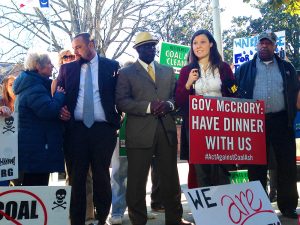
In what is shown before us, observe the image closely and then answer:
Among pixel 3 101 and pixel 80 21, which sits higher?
pixel 80 21

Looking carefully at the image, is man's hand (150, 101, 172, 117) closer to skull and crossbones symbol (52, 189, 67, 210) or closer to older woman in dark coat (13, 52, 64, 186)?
older woman in dark coat (13, 52, 64, 186)

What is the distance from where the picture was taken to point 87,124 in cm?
459

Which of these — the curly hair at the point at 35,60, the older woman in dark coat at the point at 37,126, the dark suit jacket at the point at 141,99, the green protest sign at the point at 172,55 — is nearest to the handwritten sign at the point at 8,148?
the older woman in dark coat at the point at 37,126

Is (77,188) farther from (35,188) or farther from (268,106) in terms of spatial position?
(268,106)

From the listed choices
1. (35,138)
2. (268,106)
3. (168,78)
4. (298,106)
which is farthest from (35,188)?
(298,106)

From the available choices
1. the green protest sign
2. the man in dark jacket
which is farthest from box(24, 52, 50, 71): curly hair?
the green protest sign

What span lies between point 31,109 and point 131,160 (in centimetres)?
103

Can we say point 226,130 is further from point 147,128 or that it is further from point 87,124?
point 87,124

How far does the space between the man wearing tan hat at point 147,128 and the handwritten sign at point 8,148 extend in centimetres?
99

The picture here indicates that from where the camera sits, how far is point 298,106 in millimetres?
5324

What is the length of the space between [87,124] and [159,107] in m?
0.68

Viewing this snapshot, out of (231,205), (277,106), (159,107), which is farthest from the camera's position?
(277,106)

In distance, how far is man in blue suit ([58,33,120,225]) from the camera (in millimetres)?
4582

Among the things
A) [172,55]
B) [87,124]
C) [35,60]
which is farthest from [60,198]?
[172,55]
